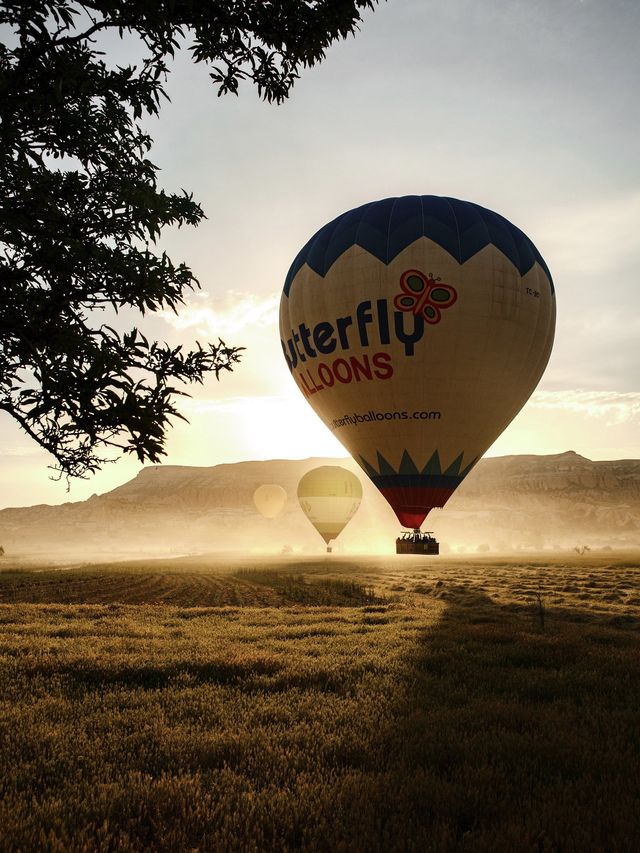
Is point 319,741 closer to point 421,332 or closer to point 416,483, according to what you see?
point 421,332

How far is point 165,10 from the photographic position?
234 inches

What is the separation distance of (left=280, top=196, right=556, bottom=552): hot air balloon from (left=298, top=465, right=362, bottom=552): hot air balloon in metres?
36.8

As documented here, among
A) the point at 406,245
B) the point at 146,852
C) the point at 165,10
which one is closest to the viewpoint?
the point at 146,852

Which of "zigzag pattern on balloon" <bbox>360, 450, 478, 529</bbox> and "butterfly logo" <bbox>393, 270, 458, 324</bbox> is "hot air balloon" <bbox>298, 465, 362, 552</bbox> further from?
"butterfly logo" <bbox>393, 270, 458, 324</bbox>

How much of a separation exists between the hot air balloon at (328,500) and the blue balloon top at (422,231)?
3998 centimetres

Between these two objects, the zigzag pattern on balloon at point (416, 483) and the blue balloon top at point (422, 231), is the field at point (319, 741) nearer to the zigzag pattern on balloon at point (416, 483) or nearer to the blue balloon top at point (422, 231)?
the zigzag pattern on balloon at point (416, 483)

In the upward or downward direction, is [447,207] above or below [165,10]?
above

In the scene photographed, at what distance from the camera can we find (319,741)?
6875 mm

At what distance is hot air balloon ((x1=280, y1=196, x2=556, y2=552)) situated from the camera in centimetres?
2669

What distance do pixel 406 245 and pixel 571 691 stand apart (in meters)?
21.9

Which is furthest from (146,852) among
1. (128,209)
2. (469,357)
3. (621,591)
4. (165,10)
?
(621,591)

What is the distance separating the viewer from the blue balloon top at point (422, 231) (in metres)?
27.2

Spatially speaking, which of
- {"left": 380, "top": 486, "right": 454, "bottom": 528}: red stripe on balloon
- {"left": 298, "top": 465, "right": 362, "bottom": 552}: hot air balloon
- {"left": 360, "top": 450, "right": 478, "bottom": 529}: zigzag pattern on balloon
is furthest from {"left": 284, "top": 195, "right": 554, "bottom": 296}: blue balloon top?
{"left": 298, "top": 465, "right": 362, "bottom": 552}: hot air balloon

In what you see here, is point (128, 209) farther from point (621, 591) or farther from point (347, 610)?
point (621, 591)
